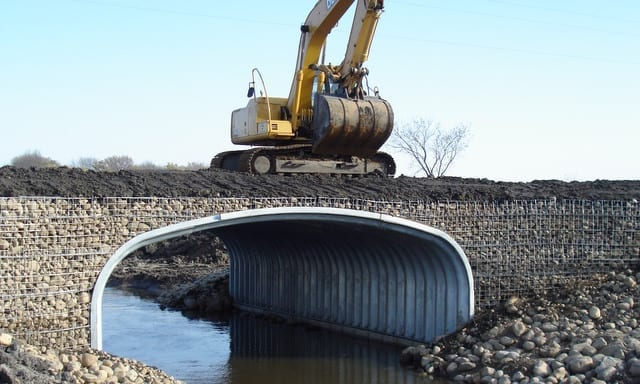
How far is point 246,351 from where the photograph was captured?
19078 mm

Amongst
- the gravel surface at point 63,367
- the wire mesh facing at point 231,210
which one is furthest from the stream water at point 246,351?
the gravel surface at point 63,367

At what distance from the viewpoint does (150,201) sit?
14.2 m

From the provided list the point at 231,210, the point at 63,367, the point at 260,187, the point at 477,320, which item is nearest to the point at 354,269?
the point at 477,320

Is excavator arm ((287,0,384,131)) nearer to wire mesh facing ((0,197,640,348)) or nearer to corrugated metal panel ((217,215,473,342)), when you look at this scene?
corrugated metal panel ((217,215,473,342))

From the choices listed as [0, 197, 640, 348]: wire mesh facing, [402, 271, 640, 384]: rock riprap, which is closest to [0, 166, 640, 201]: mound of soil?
[0, 197, 640, 348]: wire mesh facing

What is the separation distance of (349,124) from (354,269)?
3702 mm

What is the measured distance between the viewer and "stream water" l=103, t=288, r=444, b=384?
16562 mm

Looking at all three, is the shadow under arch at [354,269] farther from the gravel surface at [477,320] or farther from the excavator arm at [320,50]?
the excavator arm at [320,50]

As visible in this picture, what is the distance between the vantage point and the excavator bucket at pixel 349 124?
19734 millimetres

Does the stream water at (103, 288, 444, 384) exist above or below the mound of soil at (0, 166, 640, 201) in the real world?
below

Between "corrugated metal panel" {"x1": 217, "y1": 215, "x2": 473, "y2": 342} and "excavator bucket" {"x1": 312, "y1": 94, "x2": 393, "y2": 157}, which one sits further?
"excavator bucket" {"x1": 312, "y1": 94, "x2": 393, "y2": 157}

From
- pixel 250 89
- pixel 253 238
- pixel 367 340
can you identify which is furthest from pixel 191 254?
pixel 367 340

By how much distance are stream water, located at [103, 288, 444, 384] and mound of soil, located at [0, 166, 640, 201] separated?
384 cm

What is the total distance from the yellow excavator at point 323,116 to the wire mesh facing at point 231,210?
11.4 ft
